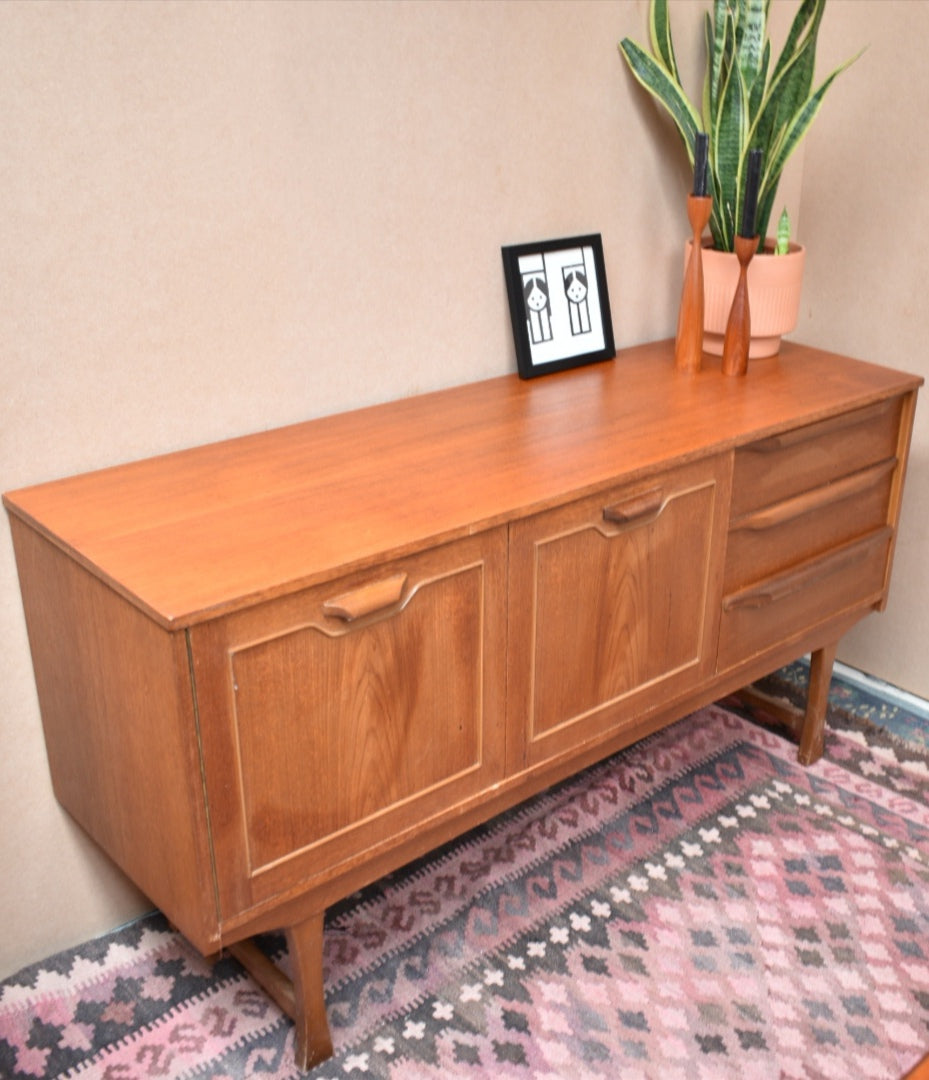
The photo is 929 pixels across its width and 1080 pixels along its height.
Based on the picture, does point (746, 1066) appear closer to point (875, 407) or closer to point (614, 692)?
point (614, 692)

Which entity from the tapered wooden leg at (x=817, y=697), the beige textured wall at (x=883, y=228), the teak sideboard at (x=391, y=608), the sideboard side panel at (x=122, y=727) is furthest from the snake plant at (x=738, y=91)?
the sideboard side panel at (x=122, y=727)

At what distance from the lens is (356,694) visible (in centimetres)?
134

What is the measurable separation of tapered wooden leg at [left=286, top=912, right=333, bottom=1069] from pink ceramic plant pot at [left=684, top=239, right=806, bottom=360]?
3.82 feet

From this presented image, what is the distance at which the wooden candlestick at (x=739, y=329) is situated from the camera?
6.23 feet

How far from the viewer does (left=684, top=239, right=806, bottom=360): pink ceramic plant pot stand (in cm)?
194

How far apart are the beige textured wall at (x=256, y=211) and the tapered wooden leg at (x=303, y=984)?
0.27 m

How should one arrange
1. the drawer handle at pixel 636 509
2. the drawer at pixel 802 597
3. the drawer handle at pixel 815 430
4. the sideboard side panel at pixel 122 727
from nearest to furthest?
the sideboard side panel at pixel 122 727 → the drawer handle at pixel 636 509 → the drawer handle at pixel 815 430 → the drawer at pixel 802 597

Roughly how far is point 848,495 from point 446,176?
2.65 ft

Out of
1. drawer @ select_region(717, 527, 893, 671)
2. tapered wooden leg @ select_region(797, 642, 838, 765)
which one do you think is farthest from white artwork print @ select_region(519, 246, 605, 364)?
tapered wooden leg @ select_region(797, 642, 838, 765)

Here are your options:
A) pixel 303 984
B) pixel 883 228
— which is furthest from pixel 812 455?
pixel 303 984

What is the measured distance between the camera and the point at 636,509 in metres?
1.55

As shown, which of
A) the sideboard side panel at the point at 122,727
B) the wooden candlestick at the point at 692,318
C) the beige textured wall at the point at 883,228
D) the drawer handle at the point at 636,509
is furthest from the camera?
the beige textured wall at the point at 883,228

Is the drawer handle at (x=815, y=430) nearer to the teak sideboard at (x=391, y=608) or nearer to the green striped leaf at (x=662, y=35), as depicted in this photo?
the teak sideboard at (x=391, y=608)

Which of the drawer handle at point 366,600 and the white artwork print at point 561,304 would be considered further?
the white artwork print at point 561,304
